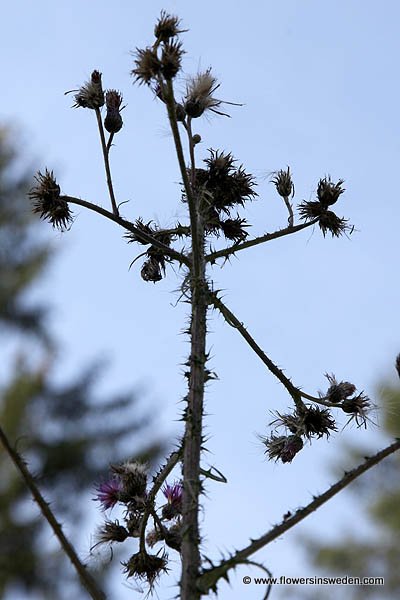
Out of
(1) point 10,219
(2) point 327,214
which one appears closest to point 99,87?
(2) point 327,214

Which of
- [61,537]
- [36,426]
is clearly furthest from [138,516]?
[36,426]

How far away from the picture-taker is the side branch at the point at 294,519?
155cm

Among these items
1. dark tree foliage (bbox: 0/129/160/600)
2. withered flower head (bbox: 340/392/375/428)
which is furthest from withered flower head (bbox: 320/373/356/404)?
dark tree foliage (bbox: 0/129/160/600)

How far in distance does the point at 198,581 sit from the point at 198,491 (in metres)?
0.16

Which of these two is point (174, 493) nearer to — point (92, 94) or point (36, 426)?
point (92, 94)

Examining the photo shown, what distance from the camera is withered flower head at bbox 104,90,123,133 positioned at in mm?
2135

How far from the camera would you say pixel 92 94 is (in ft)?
7.00

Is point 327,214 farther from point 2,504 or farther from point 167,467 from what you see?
point 2,504

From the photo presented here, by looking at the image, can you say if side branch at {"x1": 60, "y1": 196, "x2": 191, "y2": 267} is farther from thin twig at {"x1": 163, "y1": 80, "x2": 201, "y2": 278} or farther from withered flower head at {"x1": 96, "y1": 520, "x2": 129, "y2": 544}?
withered flower head at {"x1": 96, "y1": 520, "x2": 129, "y2": 544}

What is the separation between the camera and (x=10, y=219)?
1505 cm

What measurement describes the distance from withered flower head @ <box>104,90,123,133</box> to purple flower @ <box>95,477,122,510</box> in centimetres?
74

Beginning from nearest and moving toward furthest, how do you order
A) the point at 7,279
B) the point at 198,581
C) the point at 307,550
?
1. the point at 198,581
2. the point at 307,550
3. the point at 7,279

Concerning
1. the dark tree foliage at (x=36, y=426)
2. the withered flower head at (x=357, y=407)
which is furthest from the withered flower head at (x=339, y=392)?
the dark tree foliage at (x=36, y=426)

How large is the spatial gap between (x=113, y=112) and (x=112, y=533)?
0.89 m
